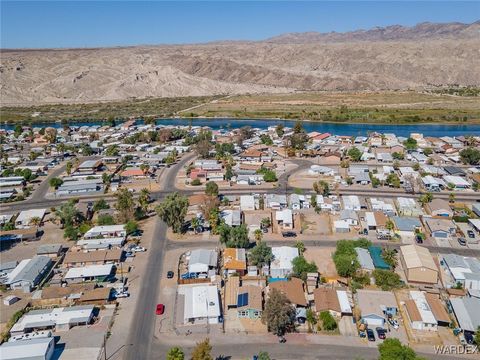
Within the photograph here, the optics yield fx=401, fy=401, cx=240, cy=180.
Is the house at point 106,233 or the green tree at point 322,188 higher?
the green tree at point 322,188

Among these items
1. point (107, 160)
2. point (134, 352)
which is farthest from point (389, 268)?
point (107, 160)

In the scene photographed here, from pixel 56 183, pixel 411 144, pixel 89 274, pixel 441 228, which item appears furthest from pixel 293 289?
pixel 411 144

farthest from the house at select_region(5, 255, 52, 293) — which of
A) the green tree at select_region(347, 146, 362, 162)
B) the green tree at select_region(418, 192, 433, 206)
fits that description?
the green tree at select_region(347, 146, 362, 162)

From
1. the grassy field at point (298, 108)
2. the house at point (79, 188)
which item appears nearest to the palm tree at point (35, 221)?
the house at point (79, 188)

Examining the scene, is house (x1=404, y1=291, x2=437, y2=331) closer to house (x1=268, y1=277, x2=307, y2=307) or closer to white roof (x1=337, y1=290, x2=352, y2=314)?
white roof (x1=337, y1=290, x2=352, y2=314)

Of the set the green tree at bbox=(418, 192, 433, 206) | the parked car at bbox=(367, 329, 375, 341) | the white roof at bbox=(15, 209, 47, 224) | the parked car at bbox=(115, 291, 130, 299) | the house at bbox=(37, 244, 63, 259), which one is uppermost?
the green tree at bbox=(418, 192, 433, 206)

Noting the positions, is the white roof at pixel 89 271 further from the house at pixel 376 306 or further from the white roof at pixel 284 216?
the house at pixel 376 306

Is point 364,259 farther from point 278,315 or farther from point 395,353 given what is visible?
point 395,353
